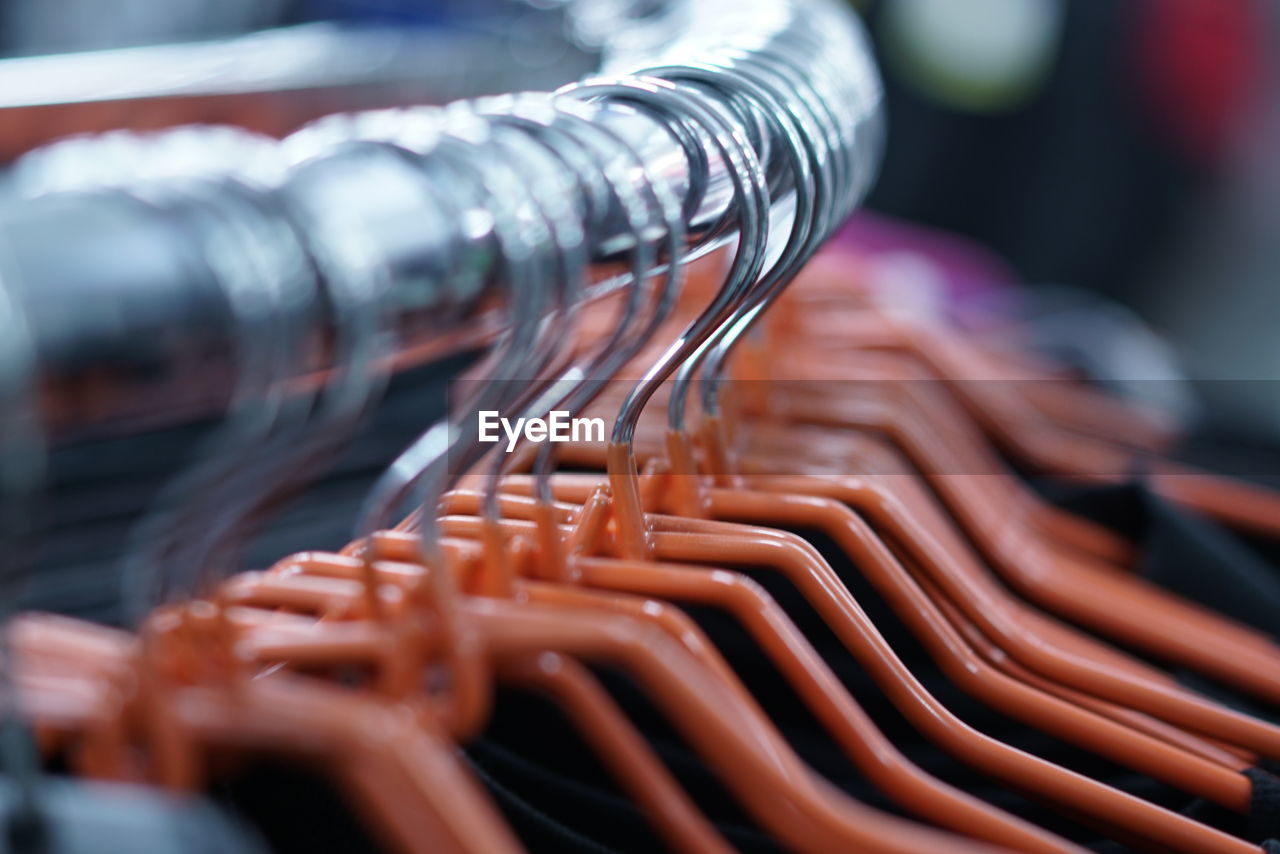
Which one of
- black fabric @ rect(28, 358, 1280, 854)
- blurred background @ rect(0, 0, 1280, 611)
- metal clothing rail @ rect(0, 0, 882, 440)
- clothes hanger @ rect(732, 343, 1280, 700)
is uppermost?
blurred background @ rect(0, 0, 1280, 611)

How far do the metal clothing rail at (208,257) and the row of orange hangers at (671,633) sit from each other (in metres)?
0.02

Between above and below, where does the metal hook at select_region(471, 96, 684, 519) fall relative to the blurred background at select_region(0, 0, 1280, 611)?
below

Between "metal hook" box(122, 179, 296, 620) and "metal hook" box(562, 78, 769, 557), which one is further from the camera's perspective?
"metal hook" box(562, 78, 769, 557)

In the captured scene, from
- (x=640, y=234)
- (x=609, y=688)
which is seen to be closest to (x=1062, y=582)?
(x=609, y=688)

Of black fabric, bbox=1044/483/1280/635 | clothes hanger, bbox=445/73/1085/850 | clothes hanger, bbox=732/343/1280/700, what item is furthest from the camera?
black fabric, bbox=1044/483/1280/635

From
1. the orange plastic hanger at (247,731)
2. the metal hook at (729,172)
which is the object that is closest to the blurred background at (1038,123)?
the metal hook at (729,172)

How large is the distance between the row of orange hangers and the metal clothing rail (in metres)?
0.02

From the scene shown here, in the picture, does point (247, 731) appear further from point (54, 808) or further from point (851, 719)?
point (851, 719)

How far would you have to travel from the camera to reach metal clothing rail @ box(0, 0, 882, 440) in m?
0.25

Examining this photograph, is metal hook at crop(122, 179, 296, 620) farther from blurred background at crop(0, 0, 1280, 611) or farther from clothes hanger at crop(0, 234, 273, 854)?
blurred background at crop(0, 0, 1280, 611)

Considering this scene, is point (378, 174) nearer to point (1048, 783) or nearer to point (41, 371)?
point (41, 371)

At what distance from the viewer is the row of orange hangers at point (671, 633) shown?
1.04 feet

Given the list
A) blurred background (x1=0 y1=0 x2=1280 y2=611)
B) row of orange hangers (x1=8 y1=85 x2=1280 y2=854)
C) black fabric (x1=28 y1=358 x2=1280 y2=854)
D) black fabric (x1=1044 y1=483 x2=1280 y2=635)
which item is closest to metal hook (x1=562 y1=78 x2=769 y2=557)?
row of orange hangers (x1=8 y1=85 x2=1280 y2=854)

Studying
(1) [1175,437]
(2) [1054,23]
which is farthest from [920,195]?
(1) [1175,437]
